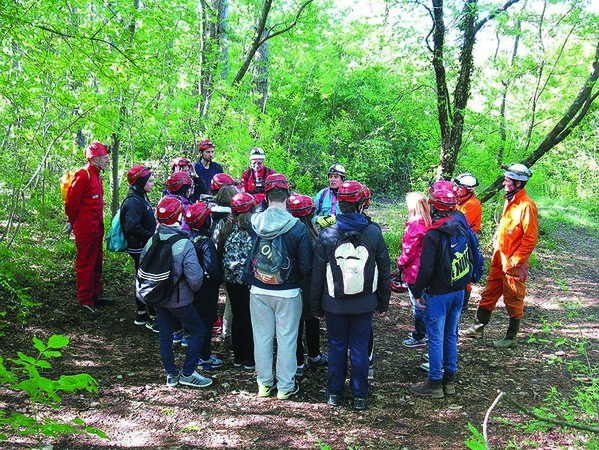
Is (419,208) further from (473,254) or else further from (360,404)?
(360,404)

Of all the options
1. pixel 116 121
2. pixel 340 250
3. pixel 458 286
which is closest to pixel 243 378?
pixel 340 250

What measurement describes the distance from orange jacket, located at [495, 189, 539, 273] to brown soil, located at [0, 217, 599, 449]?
0.90 m

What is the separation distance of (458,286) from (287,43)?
11.5 meters

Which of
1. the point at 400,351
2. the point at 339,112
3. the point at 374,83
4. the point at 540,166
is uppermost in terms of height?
the point at 374,83

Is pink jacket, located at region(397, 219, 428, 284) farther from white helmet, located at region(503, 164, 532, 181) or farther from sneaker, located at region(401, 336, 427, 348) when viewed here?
white helmet, located at region(503, 164, 532, 181)

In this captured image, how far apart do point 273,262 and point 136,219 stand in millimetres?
2223

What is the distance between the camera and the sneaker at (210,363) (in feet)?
16.8

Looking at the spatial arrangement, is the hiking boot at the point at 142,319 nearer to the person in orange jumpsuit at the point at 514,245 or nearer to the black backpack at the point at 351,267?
the black backpack at the point at 351,267

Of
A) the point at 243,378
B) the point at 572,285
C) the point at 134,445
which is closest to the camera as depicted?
the point at 134,445

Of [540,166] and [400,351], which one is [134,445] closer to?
[400,351]

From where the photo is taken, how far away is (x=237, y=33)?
514 inches

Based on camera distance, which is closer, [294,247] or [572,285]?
[294,247]

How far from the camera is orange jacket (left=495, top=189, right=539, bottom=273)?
5.56m

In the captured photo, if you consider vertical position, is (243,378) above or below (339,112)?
below
